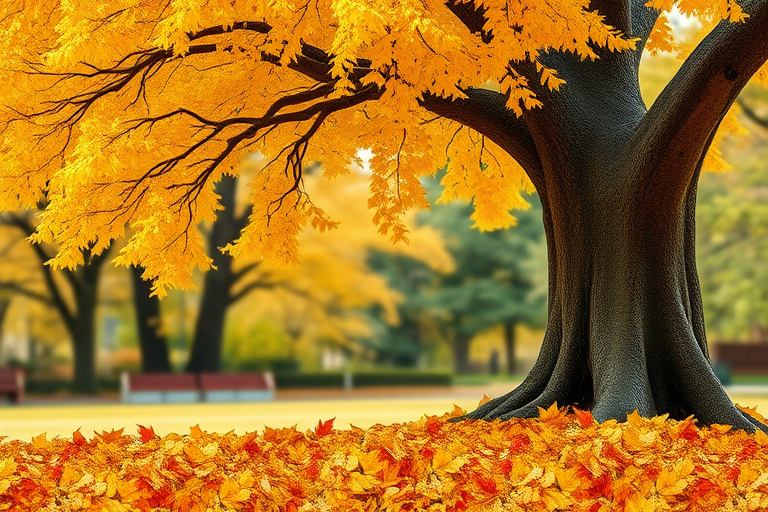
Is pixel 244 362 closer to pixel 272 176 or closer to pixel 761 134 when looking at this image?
pixel 761 134

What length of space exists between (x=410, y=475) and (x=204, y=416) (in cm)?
1517

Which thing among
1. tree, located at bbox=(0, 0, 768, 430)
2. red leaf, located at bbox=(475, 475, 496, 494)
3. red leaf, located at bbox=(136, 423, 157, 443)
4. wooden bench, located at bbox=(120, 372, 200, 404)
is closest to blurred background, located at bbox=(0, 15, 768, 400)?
wooden bench, located at bbox=(120, 372, 200, 404)

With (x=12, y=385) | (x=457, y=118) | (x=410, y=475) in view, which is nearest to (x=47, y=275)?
(x=12, y=385)

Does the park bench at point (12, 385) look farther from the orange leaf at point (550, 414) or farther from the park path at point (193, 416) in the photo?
the orange leaf at point (550, 414)

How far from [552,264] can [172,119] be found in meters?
3.91

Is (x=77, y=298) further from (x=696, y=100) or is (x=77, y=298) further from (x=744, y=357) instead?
(x=744, y=357)

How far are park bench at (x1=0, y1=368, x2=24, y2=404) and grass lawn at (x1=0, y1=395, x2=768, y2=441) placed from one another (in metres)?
1.71

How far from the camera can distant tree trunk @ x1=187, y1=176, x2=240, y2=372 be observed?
31.2 meters

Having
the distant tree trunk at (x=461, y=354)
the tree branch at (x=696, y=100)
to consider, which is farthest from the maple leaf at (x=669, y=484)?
the distant tree trunk at (x=461, y=354)

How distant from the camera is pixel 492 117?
9.27 m

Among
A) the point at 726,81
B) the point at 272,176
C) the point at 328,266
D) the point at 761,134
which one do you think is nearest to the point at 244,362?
the point at 328,266

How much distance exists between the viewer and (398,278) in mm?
51094

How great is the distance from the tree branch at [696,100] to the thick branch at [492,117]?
3.52 feet

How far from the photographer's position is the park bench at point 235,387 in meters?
29.1
